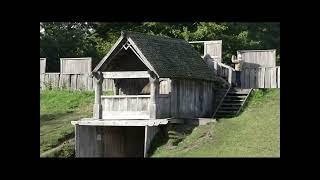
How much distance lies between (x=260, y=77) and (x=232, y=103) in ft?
12.3

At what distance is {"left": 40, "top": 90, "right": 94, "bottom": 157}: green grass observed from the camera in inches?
1160

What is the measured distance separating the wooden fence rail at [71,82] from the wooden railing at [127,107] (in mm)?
10141

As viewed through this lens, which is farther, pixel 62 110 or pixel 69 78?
pixel 69 78

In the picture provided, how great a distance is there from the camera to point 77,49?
47.1m

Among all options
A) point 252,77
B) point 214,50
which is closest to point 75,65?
point 214,50

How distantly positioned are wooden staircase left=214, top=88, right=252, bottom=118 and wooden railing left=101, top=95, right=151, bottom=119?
15.2 feet

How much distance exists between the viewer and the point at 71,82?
40250mm

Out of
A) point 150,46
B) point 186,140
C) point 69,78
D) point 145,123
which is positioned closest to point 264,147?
point 186,140

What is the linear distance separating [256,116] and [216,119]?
189cm

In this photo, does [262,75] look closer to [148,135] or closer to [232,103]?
[232,103]

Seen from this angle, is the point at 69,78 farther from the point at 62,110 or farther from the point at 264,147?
the point at 264,147

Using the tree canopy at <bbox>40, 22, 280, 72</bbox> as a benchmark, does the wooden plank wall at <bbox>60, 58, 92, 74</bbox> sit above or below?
below

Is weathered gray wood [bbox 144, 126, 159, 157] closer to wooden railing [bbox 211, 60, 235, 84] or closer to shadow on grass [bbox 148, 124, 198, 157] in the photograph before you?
shadow on grass [bbox 148, 124, 198, 157]

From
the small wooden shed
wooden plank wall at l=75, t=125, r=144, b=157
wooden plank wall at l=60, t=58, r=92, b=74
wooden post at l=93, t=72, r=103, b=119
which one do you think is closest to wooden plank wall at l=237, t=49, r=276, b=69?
the small wooden shed
